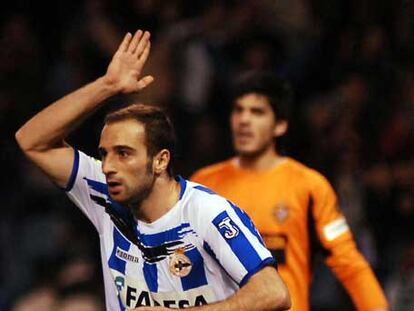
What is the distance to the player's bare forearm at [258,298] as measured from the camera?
4734 millimetres

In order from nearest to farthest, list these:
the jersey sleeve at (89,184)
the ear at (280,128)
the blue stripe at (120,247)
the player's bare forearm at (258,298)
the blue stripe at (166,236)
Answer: the player's bare forearm at (258,298)
the blue stripe at (166,236)
the blue stripe at (120,247)
the jersey sleeve at (89,184)
the ear at (280,128)

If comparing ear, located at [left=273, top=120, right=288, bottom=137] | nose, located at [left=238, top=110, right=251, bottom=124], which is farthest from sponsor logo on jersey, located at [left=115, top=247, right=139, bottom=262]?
ear, located at [left=273, top=120, right=288, bottom=137]

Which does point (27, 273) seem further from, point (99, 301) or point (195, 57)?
point (195, 57)

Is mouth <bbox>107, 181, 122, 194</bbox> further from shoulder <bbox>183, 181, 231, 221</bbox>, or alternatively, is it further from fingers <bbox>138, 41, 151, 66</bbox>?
fingers <bbox>138, 41, 151, 66</bbox>

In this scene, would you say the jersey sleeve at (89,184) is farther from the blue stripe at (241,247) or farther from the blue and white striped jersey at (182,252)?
the blue stripe at (241,247)

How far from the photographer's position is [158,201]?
206 inches

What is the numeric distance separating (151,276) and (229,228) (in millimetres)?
462

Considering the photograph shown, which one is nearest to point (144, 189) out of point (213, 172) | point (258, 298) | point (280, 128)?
point (258, 298)

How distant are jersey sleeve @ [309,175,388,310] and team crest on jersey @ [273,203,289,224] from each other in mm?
128

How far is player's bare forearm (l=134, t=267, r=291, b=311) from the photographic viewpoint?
4.73m

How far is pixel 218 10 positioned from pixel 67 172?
4.43 metres

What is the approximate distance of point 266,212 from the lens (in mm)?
6645

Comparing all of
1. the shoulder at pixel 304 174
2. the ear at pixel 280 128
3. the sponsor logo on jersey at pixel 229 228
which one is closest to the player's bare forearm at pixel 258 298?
the sponsor logo on jersey at pixel 229 228

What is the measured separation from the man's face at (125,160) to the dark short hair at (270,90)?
191 centimetres
